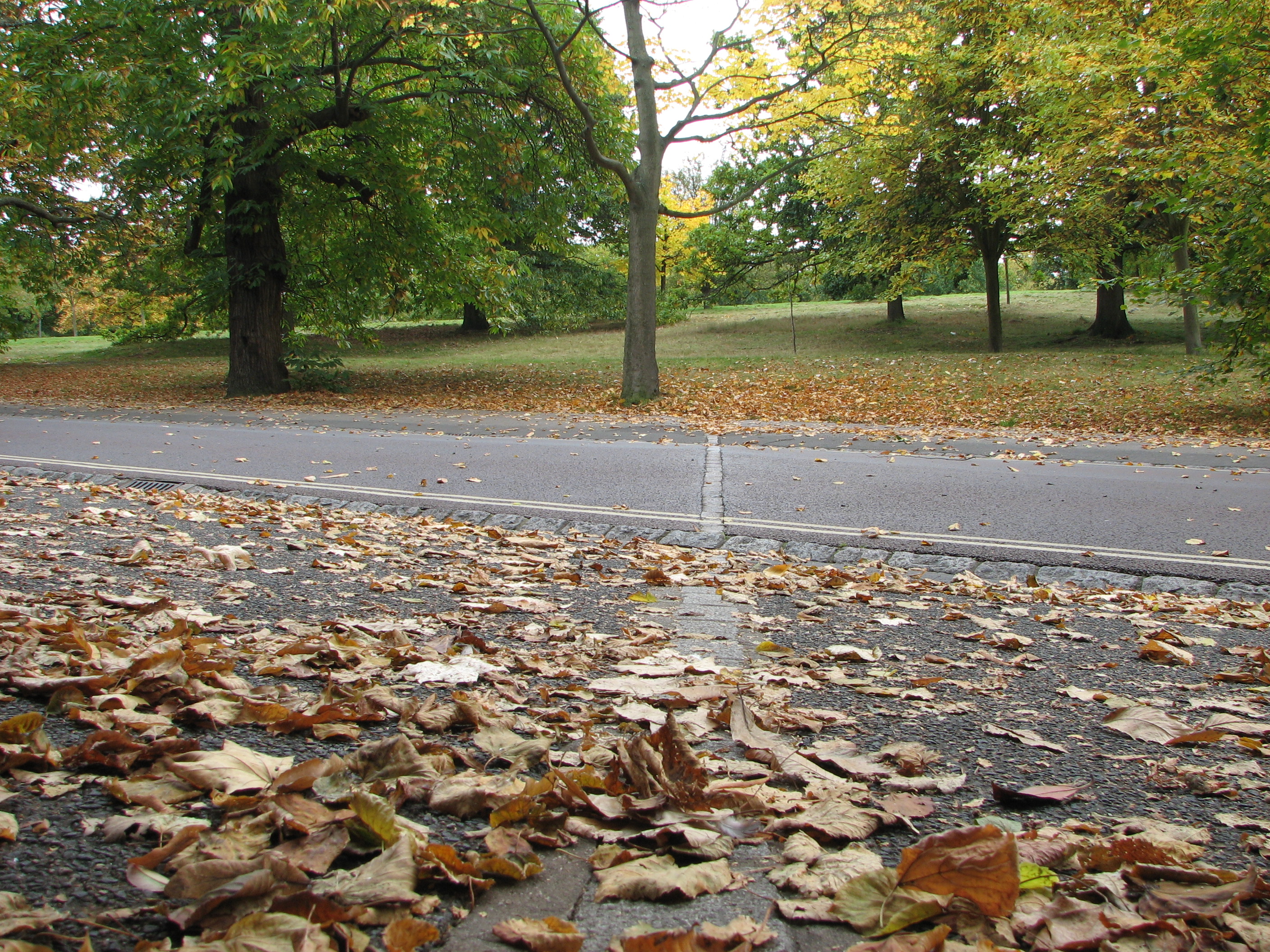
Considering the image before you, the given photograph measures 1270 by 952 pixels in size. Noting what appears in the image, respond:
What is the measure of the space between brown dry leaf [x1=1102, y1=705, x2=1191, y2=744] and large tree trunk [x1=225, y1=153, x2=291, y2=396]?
55.1 ft

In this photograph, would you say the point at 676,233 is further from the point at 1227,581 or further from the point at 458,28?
the point at 1227,581

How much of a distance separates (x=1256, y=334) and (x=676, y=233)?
98.5ft

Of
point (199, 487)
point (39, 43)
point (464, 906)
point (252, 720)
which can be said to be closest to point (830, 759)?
point (464, 906)

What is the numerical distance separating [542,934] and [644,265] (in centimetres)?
1414

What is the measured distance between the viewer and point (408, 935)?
154 centimetres

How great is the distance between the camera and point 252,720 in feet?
7.96

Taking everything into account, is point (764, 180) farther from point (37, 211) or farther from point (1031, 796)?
point (37, 211)

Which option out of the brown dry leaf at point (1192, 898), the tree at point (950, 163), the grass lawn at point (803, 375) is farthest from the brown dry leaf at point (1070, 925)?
the tree at point (950, 163)

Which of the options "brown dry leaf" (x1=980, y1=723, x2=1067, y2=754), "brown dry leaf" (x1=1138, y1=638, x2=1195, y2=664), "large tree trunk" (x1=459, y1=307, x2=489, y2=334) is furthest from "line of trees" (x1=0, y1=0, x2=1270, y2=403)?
"large tree trunk" (x1=459, y1=307, x2=489, y2=334)

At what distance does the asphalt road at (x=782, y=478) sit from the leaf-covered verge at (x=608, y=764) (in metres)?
1.66

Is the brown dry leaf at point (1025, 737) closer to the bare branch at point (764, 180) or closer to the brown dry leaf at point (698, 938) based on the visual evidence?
the brown dry leaf at point (698, 938)

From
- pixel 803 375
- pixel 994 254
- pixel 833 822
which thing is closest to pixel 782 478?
pixel 833 822

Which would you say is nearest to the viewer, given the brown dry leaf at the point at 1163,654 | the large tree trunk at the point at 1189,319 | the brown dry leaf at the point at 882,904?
the brown dry leaf at the point at 882,904

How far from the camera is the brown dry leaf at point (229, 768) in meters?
2.00
